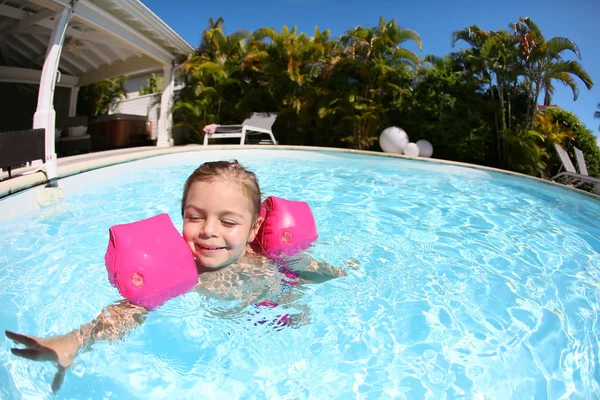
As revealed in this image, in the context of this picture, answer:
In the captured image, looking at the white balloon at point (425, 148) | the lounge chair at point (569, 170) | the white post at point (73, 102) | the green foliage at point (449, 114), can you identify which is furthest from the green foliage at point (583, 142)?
the white post at point (73, 102)

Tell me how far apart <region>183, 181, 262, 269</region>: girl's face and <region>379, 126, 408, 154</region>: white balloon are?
31.0 ft

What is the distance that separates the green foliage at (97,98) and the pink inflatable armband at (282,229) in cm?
1501

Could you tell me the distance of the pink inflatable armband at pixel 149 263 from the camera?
1.79 m

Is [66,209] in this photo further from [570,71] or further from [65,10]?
[570,71]

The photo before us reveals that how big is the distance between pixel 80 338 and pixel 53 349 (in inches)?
7.7

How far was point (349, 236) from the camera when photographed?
391 cm

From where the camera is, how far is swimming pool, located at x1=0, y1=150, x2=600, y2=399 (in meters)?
1.84

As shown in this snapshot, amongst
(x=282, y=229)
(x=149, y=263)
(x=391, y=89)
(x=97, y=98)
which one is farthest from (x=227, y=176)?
(x=97, y=98)

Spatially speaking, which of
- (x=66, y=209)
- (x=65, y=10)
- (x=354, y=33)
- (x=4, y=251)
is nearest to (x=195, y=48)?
Answer: (x=354, y=33)

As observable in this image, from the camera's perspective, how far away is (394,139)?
10.8 meters

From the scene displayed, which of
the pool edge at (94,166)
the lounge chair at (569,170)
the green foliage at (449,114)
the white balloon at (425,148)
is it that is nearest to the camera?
the pool edge at (94,166)

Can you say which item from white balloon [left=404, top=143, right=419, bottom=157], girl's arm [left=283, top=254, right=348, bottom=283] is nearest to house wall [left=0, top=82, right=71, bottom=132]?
white balloon [left=404, top=143, right=419, bottom=157]

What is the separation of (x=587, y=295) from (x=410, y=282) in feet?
4.08

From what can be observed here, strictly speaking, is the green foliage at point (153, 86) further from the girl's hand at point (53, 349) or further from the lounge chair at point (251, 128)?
the girl's hand at point (53, 349)
